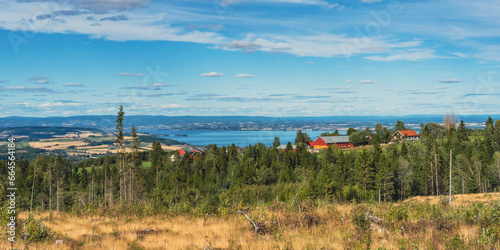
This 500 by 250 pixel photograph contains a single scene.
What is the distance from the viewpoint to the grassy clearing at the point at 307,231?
930 centimetres

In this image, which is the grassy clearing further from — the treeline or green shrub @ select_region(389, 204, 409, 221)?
the treeline

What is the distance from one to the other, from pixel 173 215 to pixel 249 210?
358 centimetres

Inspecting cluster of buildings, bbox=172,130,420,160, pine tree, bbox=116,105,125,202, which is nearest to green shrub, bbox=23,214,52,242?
pine tree, bbox=116,105,125,202

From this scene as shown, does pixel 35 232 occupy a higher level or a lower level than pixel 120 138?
lower

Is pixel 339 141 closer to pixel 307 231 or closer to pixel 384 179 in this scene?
pixel 384 179

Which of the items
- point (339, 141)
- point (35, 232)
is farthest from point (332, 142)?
point (35, 232)

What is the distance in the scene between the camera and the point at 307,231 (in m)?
10.8

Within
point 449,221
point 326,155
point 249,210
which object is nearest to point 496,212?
point 449,221

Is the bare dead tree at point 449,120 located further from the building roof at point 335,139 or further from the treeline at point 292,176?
the building roof at point 335,139

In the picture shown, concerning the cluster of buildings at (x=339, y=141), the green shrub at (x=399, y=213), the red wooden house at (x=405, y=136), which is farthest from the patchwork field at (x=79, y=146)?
the green shrub at (x=399, y=213)

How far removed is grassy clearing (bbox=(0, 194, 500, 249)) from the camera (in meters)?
9.30

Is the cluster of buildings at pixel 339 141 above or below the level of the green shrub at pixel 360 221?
below

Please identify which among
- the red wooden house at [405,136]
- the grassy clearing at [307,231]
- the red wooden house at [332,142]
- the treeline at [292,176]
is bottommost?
the treeline at [292,176]

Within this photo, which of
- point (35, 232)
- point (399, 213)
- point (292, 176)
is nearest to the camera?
point (35, 232)
